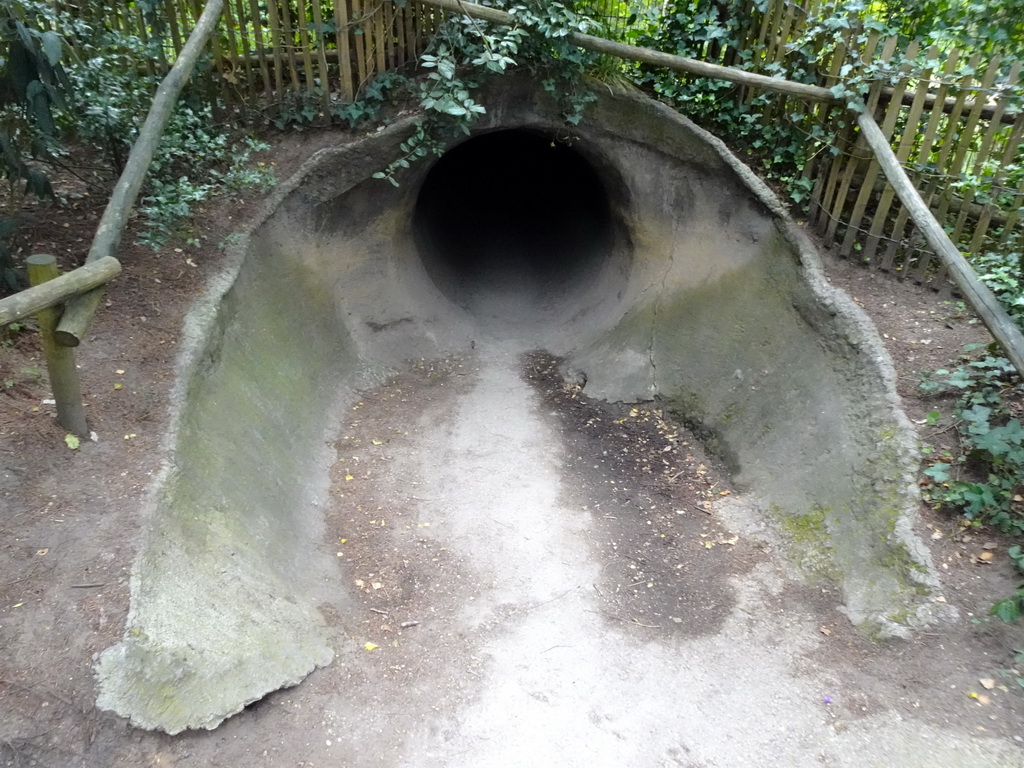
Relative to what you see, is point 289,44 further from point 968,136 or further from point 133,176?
point 968,136

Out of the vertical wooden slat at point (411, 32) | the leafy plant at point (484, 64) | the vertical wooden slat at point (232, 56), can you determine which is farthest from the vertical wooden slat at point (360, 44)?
the vertical wooden slat at point (232, 56)

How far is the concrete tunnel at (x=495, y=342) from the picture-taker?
11.0 feet

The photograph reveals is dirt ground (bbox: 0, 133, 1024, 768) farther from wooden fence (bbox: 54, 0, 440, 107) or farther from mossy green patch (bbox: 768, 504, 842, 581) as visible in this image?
wooden fence (bbox: 54, 0, 440, 107)

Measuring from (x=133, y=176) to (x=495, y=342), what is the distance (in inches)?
155

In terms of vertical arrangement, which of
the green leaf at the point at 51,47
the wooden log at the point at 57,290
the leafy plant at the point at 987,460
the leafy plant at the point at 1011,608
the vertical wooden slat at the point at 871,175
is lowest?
the leafy plant at the point at 1011,608

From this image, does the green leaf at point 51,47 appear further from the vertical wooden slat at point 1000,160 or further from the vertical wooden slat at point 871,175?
the vertical wooden slat at point 1000,160

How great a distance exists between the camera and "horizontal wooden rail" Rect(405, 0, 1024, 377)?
12.3 feet

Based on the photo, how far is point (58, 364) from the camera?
11.2 feet

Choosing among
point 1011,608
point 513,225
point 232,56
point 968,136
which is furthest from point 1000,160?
point 513,225

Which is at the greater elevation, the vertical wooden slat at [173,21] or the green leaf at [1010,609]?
the vertical wooden slat at [173,21]

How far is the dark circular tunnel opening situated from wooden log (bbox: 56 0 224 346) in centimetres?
300

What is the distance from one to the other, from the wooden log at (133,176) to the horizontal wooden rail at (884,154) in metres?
1.72

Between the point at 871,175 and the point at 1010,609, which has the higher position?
the point at 871,175

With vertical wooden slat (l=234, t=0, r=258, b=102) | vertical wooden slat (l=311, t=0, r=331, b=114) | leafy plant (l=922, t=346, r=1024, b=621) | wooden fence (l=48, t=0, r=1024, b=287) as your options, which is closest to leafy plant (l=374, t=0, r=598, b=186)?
wooden fence (l=48, t=0, r=1024, b=287)
